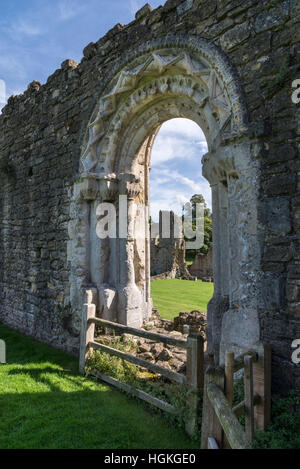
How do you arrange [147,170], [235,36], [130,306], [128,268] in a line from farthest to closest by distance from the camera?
[147,170], [128,268], [130,306], [235,36]

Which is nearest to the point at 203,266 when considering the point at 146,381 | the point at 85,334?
the point at 85,334

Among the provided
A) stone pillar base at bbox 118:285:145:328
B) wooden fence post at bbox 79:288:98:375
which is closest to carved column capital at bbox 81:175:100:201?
stone pillar base at bbox 118:285:145:328

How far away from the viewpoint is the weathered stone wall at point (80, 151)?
2740mm

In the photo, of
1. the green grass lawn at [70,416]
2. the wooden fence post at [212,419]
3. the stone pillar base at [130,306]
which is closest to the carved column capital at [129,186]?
the stone pillar base at [130,306]

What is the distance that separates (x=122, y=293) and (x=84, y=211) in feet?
5.01

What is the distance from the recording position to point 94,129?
509 cm

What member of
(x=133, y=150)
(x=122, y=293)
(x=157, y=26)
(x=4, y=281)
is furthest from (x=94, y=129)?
(x=4, y=281)

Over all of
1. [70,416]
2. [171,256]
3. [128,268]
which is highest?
[128,268]

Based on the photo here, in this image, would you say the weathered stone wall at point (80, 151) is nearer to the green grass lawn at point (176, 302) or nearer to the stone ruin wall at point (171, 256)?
the green grass lawn at point (176, 302)

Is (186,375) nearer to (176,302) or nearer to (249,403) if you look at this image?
(249,403)

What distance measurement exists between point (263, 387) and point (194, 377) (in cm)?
61

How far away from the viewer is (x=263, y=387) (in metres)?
2.53

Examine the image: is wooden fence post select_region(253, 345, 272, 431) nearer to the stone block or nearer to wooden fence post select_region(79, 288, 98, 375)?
wooden fence post select_region(79, 288, 98, 375)

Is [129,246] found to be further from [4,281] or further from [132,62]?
[4,281]
